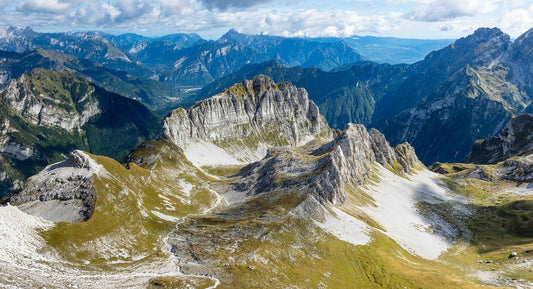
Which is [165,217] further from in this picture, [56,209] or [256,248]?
[256,248]

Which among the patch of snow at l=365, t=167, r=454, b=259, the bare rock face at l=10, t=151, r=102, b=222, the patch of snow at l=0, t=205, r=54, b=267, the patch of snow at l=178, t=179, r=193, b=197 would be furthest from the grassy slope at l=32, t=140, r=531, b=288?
the patch of snow at l=178, t=179, r=193, b=197

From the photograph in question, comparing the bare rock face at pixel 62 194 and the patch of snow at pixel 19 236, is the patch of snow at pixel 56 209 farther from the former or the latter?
the patch of snow at pixel 19 236

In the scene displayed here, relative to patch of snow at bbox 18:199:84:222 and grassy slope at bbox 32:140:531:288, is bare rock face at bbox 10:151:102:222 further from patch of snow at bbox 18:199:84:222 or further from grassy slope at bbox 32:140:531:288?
grassy slope at bbox 32:140:531:288

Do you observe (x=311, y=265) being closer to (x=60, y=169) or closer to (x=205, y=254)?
(x=205, y=254)

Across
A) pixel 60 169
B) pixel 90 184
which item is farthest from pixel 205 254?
pixel 60 169

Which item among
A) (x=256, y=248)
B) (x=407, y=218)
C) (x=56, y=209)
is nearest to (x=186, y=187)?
(x=56, y=209)

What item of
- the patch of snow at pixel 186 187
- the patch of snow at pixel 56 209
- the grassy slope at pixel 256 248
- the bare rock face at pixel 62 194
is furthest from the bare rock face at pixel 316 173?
the patch of snow at pixel 56 209
